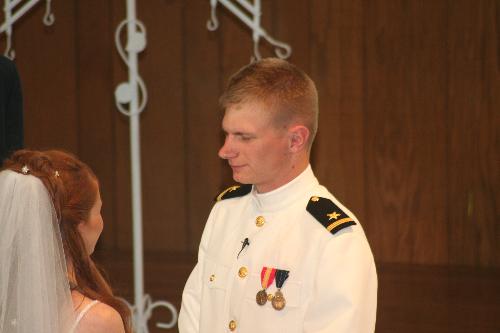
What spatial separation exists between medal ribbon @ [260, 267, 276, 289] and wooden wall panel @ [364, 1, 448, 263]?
263 centimetres

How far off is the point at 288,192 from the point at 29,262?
0.64 metres

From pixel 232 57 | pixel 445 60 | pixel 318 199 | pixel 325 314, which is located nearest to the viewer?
pixel 325 314

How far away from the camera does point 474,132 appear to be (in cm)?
445

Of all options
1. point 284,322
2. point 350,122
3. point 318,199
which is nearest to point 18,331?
point 284,322

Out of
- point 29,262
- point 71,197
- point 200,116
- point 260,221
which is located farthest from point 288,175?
point 200,116

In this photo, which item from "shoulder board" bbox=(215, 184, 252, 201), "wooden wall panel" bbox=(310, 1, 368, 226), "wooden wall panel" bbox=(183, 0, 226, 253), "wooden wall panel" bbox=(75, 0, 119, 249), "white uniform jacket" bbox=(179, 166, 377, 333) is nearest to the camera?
"white uniform jacket" bbox=(179, 166, 377, 333)

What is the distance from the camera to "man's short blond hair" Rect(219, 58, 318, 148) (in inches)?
79.6

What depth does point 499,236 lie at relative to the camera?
4473 millimetres

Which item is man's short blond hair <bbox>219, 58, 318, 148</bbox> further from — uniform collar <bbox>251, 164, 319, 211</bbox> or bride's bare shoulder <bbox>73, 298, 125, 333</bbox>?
bride's bare shoulder <bbox>73, 298, 125, 333</bbox>

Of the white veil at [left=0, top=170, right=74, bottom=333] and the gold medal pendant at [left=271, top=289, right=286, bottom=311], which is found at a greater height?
the white veil at [left=0, top=170, right=74, bottom=333]

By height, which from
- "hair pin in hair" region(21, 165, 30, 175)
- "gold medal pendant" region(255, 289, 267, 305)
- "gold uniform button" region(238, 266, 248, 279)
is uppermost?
"hair pin in hair" region(21, 165, 30, 175)

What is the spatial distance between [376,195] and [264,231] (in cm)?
259

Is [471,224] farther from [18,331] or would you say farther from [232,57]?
[18,331]

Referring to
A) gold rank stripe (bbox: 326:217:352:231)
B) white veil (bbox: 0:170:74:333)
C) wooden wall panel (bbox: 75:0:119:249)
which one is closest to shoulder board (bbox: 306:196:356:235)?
gold rank stripe (bbox: 326:217:352:231)
